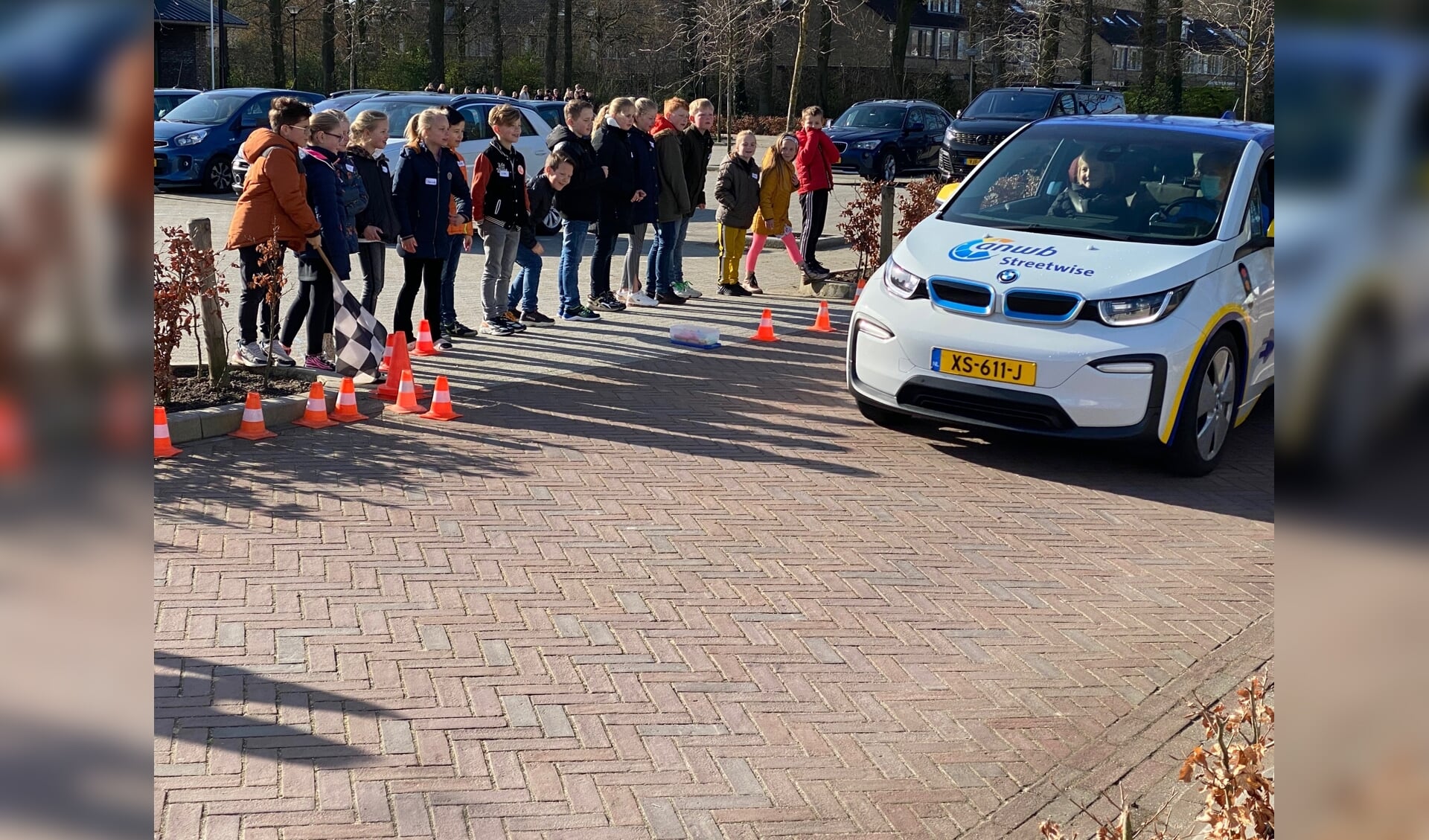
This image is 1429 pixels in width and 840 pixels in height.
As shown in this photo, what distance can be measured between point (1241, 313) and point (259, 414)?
5533mm

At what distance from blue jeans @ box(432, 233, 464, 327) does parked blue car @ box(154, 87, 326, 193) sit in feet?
38.7

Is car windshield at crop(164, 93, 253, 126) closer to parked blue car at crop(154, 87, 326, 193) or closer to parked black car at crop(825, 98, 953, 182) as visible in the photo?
parked blue car at crop(154, 87, 326, 193)

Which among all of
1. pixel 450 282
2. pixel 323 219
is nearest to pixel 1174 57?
pixel 450 282

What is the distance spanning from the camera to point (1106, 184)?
28.0ft

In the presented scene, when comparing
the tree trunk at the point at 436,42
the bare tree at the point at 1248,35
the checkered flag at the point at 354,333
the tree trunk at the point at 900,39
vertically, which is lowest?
the checkered flag at the point at 354,333

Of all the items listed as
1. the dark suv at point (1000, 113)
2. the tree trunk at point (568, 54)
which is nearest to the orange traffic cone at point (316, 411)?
the dark suv at point (1000, 113)

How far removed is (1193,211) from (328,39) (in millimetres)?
38723

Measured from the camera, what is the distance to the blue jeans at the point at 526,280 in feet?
38.4

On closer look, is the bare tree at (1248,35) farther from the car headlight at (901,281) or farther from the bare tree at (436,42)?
the bare tree at (436,42)

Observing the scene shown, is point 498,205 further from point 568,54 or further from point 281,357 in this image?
point 568,54

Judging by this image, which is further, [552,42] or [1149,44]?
[552,42]

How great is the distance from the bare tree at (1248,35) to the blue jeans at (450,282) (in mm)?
13765

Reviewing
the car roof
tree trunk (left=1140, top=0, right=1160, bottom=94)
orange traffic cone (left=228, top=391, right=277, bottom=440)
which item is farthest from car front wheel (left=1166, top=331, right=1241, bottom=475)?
tree trunk (left=1140, top=0, right=1160, bottom=94)
